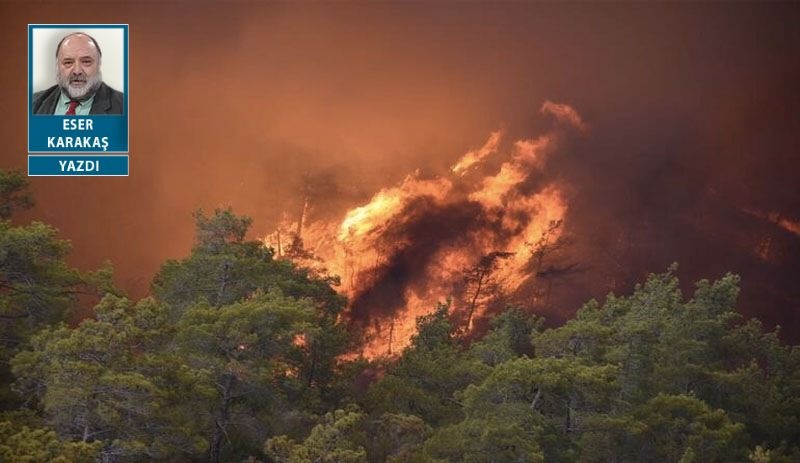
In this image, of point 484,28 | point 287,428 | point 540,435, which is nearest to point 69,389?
point 287,428

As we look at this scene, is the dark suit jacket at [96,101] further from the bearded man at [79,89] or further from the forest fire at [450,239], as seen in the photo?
the forest fire at [450,239]

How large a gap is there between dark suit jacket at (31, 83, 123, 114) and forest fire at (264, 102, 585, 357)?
8942mm

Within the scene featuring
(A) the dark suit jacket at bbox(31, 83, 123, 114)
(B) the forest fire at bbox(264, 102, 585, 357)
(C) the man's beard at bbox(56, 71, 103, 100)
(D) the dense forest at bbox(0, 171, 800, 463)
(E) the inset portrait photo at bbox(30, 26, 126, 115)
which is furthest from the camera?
(B) the forest fire at bbox(264, 102, 585, 357)

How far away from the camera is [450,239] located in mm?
31953

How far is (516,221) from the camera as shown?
3216cm

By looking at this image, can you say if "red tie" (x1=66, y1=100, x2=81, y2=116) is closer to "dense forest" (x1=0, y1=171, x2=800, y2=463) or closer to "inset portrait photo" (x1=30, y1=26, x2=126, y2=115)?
"inset portrait photo" (x1=30, y1=26, x2=126, y2=115)

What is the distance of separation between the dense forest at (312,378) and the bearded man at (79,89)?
465 centimetres

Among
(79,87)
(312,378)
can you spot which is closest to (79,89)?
(79,87)

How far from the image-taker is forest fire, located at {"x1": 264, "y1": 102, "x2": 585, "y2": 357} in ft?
103

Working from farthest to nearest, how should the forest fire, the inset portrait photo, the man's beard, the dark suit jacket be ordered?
the forest fire, the dark suit jacket, the inset portrait photo, the man's beard

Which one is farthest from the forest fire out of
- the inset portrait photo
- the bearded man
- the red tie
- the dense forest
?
the red tie

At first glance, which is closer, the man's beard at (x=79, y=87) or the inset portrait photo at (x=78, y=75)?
the man's beard at (x=79, y=87)

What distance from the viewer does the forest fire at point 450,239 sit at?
31391 millimetres

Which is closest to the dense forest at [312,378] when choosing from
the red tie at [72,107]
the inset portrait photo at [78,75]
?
the red tie at [72,107]
